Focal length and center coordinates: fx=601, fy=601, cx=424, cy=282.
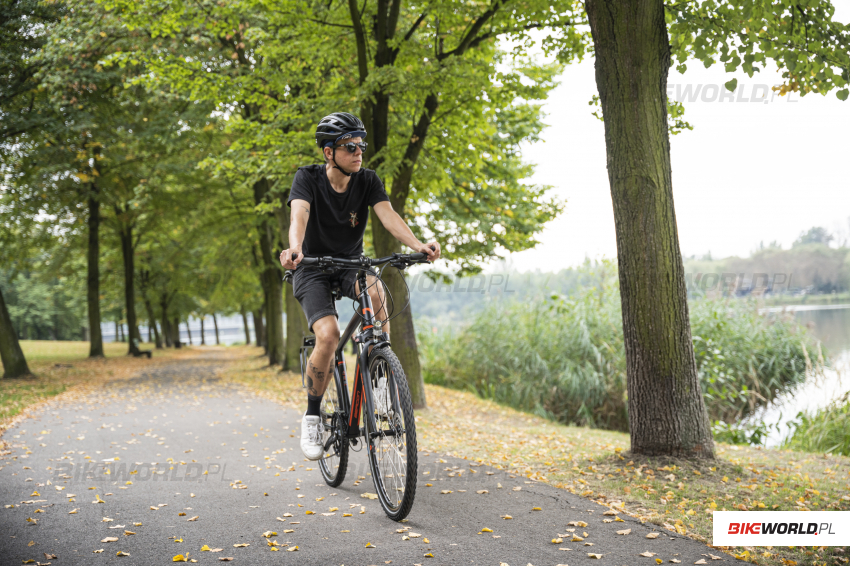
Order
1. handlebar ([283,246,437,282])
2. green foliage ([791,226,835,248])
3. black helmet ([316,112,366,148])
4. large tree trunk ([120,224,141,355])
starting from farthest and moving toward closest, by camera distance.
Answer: large tree trunk ([120,224,141,355]) → green foliage ([791,226,835,248]) → black helmet ([316,112,366,148]) → handlebar ([283,246,437,282])

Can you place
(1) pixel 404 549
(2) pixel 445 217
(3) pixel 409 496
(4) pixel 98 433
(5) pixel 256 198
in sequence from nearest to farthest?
(1) pixel 404 549 < (3) pixel 409 496 < (4) pixel 98 433 < (2) pixel 445 217 < (5) pixel 256 198

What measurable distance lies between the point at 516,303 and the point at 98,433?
29.5ft

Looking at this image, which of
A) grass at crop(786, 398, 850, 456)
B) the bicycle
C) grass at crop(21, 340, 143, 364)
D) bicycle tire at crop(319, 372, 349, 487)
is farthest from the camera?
grass at crop(21, 340, 143, 364)

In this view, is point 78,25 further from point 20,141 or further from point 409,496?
point 409,496

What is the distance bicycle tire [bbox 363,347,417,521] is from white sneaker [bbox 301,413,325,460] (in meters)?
0.64

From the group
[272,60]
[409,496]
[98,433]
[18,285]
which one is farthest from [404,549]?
[18,285]

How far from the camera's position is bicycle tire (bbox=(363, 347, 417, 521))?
3.60m

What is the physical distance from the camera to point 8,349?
14523mm

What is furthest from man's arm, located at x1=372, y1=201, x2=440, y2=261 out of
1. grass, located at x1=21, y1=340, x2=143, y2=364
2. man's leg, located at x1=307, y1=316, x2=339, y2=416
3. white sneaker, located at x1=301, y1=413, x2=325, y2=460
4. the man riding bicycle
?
grass, located at x1=21, y1=340, x2=143, y2=364

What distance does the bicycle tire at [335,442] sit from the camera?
4547 millimetres

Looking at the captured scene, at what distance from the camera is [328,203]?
4.30 m

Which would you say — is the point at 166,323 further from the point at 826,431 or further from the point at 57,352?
the point at 826,431

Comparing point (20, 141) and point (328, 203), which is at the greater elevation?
point (20, 141)

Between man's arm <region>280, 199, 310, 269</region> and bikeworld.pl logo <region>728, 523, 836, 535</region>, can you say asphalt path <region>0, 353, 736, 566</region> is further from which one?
man's arm <region>280, 199, 310, 269</region>
